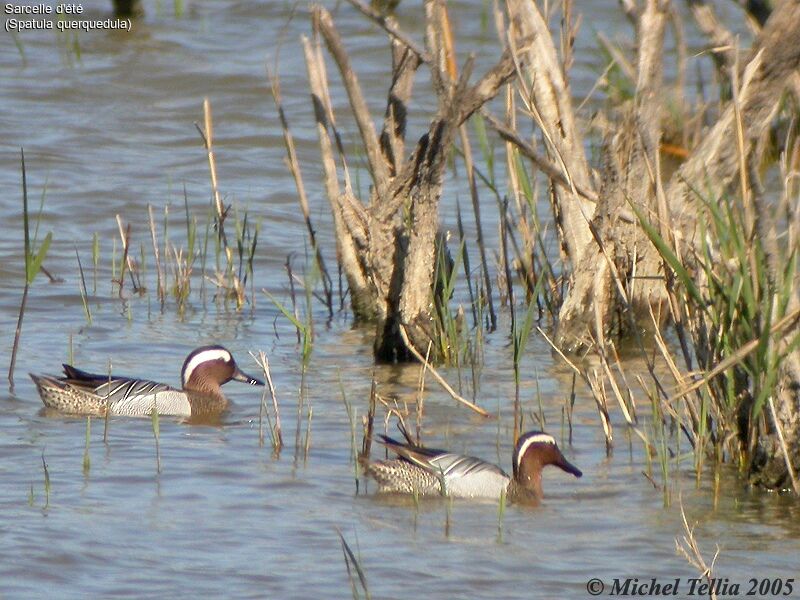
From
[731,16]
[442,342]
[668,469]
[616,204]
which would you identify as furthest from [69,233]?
[731,16]

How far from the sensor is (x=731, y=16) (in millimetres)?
16547

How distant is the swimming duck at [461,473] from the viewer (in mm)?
5754

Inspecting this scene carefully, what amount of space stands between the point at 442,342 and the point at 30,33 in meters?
9.98

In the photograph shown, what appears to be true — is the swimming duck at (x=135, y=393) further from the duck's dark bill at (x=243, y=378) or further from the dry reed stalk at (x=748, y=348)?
the dry reed stalk at (x=748, y=348)

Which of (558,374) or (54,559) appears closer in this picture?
(54,559)

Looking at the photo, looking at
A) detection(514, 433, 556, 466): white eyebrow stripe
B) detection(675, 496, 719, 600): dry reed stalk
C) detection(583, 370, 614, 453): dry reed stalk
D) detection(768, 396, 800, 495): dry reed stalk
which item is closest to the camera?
detection(675, 496, 719, 600): dry reed stalk

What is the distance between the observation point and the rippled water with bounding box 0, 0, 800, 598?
16.3ft

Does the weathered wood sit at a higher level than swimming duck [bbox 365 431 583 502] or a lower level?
higher

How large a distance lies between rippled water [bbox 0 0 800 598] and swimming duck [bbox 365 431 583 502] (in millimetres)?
89

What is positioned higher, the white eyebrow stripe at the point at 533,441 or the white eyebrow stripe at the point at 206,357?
the white eyebrow stripe at the point at 206,357

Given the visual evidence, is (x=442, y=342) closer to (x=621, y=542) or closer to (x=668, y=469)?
(x=668, y=469)

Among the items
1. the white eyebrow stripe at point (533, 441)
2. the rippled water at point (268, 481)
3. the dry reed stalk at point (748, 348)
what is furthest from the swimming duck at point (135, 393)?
the dry reed stalk at point (748, 348)

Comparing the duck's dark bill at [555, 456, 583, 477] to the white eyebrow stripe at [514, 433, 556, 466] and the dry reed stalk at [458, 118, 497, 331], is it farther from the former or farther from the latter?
Answer: the dry reed stalk at [458, 118, 497, 331]

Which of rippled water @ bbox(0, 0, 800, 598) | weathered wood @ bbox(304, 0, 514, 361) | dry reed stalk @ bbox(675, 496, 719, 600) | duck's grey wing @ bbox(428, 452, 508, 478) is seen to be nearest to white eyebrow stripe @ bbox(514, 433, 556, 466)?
duck's grey wing @ bbox(428, 452, 508, 478)
